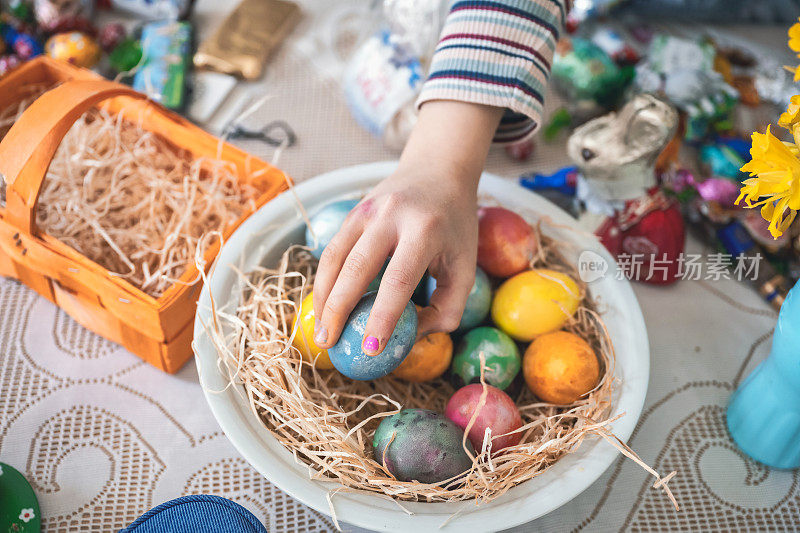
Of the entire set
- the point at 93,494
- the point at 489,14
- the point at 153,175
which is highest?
the point at 489,14

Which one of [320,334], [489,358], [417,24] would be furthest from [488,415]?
[417,24]

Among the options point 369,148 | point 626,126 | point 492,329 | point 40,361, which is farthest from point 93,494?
point 626,126

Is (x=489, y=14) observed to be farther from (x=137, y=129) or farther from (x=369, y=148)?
(x=137, y=129)

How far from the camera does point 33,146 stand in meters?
0.68

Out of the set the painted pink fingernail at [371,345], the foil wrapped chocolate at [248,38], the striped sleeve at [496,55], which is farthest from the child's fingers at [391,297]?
the foil wrapped chocolate at [248,38]

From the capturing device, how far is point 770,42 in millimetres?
1251

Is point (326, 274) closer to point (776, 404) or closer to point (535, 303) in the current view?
point (535, 303)

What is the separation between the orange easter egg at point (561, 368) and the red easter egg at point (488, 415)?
50 mm

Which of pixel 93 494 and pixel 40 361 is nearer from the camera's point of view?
pixel 93 494

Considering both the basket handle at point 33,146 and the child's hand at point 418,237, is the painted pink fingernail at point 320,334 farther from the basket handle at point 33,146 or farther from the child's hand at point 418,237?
the basket handle at point 33,146

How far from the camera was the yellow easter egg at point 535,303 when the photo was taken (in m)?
0.68

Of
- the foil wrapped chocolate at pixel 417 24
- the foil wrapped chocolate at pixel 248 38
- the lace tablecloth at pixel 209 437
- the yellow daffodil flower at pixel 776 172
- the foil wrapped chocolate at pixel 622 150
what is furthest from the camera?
the foil wrapped chocolate at pixel 248 38

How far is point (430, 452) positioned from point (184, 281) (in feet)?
1.12

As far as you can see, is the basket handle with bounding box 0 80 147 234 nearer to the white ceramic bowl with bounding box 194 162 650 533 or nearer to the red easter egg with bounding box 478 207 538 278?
the white ceramic bowl with bounding box 194 162 650 533
